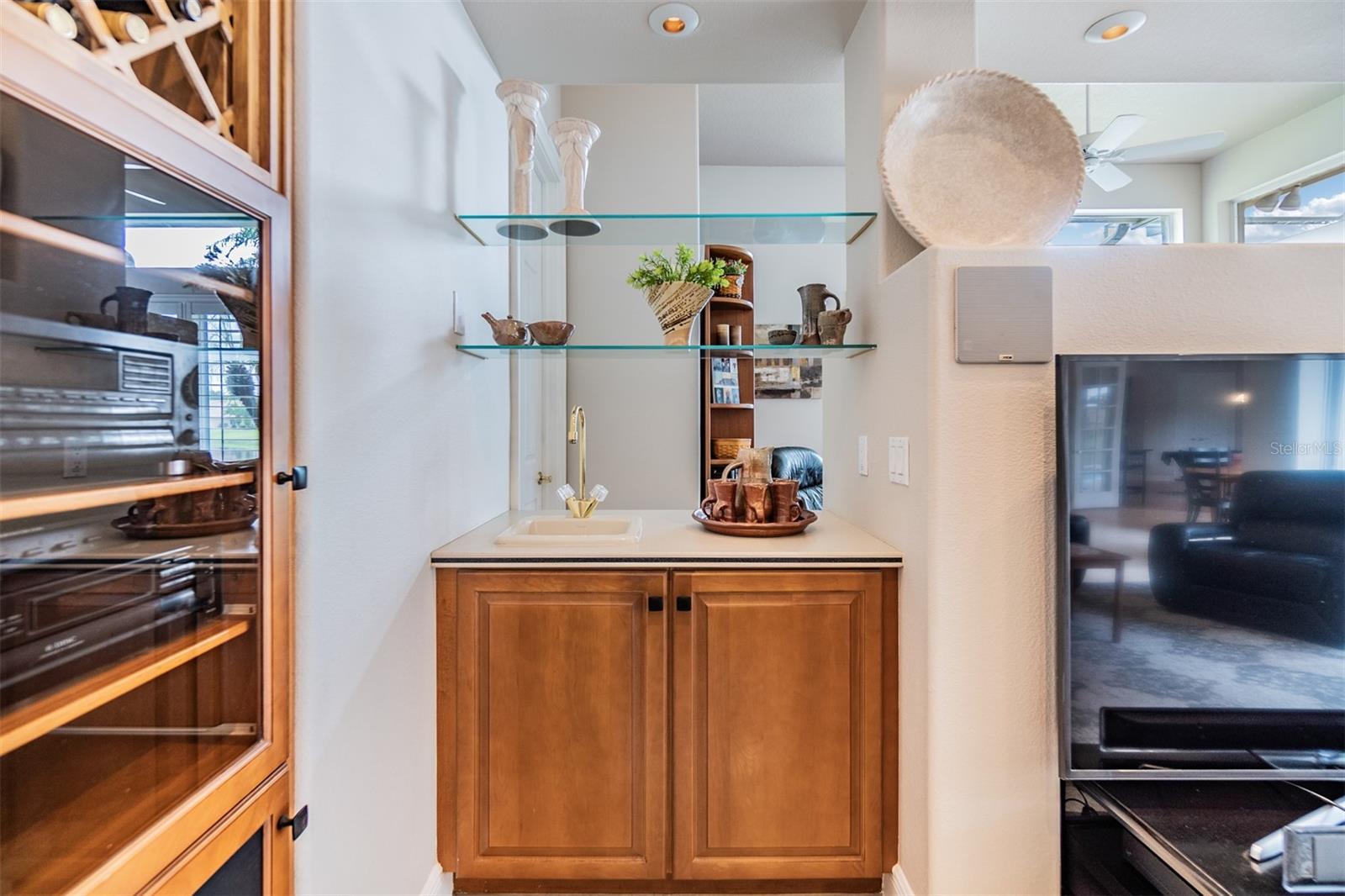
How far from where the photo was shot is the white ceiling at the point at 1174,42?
1738 millimetres

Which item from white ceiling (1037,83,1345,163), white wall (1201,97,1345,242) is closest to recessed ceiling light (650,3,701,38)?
white ceiling (1037,83,1345,163)

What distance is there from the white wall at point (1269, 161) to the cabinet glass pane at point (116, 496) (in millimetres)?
5862

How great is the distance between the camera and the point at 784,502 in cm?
188

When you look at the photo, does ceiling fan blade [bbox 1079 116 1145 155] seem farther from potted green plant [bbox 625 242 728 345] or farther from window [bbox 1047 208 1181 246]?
potted green plant [bbox 625 242 728 345]

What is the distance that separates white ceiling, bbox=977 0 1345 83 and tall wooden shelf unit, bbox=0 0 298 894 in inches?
78.2

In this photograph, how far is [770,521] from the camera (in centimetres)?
187

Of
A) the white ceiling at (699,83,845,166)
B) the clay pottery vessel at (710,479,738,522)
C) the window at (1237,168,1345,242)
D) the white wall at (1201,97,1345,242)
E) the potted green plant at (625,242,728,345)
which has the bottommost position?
the clay pottery vessel at (710,479,738,522)

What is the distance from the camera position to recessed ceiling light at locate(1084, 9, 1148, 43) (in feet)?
5.75

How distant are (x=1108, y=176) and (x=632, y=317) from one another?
9.89ft

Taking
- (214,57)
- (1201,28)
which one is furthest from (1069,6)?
(214,57)

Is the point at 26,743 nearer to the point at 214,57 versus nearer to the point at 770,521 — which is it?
the point at 214,57

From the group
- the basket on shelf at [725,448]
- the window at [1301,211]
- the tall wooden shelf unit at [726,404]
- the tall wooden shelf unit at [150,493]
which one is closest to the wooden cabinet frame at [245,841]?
the tall wooden shelf unit at [150,493]

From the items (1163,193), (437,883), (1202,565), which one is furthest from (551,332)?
(1163,193)

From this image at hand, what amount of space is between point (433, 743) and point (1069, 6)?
2.71m
